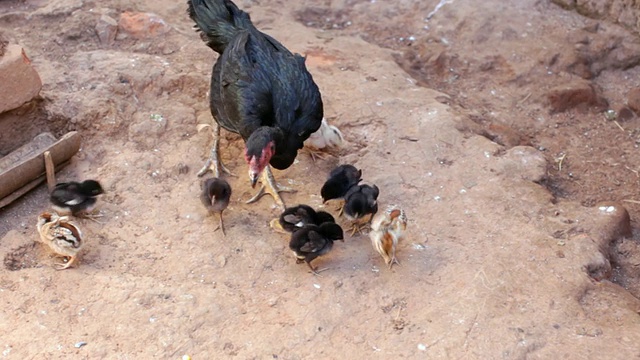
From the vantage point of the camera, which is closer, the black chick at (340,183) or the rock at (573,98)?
the black chick at (340,183)

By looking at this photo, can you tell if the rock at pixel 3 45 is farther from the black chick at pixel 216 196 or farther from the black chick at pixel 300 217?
the black chick at pixel 300 217

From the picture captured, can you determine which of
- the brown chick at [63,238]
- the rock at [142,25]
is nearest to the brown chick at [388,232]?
the brown chick at [63,238]

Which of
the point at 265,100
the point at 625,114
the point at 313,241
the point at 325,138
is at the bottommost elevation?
the point at 625,114

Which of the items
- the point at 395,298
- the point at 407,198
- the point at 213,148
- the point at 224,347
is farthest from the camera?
the point at 213,148

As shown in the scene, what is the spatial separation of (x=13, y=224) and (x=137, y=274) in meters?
1.05

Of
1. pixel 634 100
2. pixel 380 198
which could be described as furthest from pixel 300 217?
pixel 634 100

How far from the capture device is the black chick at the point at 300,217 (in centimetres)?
480

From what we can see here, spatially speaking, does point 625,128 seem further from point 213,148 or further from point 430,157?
point 213,148

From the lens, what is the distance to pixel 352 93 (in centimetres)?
637

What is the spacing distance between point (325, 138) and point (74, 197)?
1.85m

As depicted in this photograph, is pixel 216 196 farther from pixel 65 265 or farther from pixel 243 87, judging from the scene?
pixel 65 265

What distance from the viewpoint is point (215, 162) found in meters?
5.55

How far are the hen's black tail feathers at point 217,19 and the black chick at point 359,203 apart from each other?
1.65 m

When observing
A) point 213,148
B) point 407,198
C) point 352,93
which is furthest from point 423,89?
point 213,148
